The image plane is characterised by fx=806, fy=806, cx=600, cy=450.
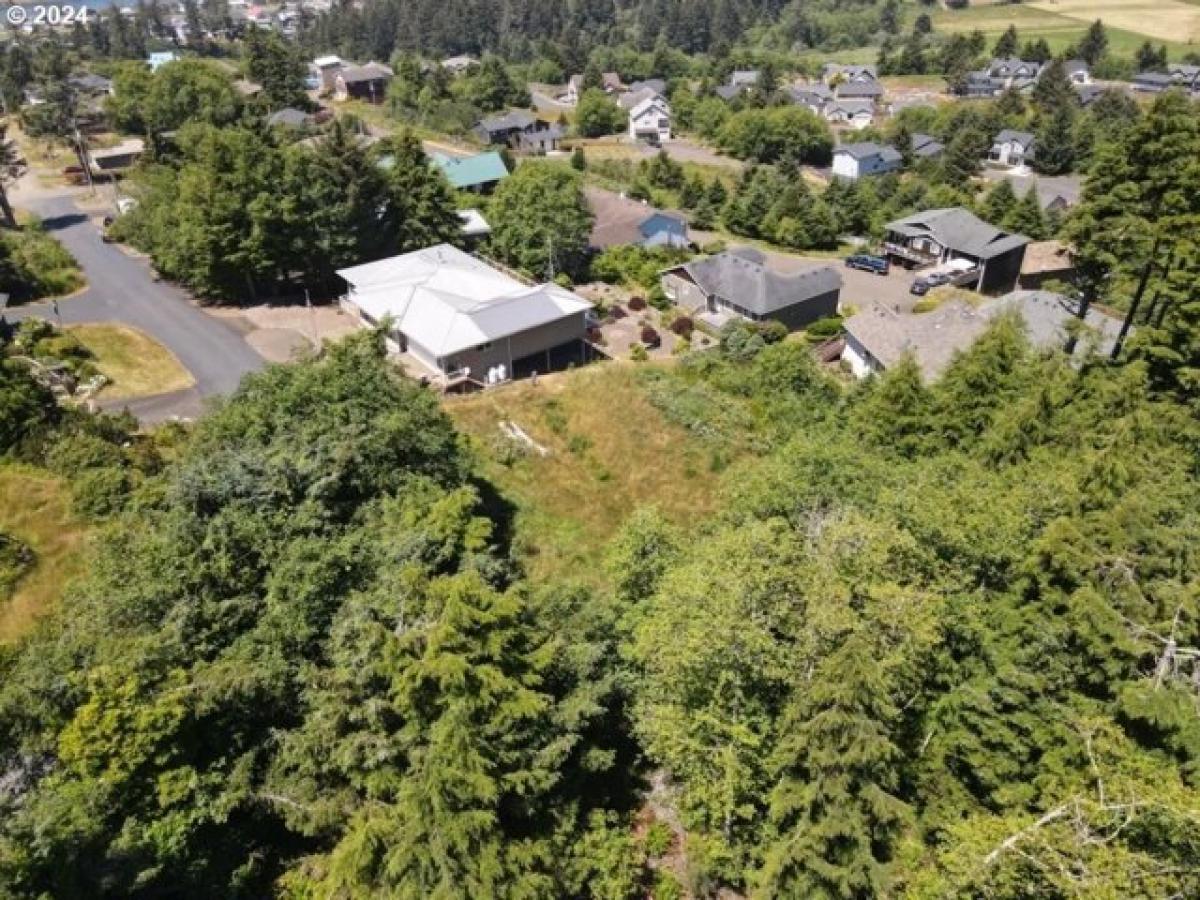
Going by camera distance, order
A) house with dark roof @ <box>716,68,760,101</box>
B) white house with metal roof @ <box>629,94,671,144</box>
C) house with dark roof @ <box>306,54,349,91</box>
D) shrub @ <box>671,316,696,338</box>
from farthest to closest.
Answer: house with dark roof @ <box>306,54,349,91</box>, house with dark roof @ <box>716,68,760,101</box>, white house with metal roof @ <box>629,94,671,144</box>, shrub @ <box>671,316,696,338</box>

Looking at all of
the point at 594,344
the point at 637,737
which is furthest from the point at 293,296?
the point at 637,737

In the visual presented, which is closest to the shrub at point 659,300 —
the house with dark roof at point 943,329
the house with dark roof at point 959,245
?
the house with dark roof at point 943,329

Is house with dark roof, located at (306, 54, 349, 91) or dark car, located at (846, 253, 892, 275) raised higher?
house with dark roof, located at (306, 54, 349, 91)

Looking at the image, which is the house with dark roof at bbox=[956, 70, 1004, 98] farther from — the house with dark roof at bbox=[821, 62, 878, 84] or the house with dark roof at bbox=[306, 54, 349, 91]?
the house with dark roof at bbox=[306, 54, 349, 91]

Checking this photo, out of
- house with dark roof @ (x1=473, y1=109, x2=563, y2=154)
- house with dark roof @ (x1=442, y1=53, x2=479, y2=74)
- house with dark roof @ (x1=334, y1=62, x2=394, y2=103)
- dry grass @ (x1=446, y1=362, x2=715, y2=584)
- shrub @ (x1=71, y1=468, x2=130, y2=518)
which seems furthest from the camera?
house with dark roof @ (x1=442, y1=53, x2=479, y2=74)

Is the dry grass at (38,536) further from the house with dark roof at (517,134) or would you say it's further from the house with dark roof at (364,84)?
the house with dark roof at (364,84)

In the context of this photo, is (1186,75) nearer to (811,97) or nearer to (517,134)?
(811,97)

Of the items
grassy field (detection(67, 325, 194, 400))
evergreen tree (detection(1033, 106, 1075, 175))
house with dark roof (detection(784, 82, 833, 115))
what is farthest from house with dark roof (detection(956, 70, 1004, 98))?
grassy field (detection(67, 325, 194, 400))
